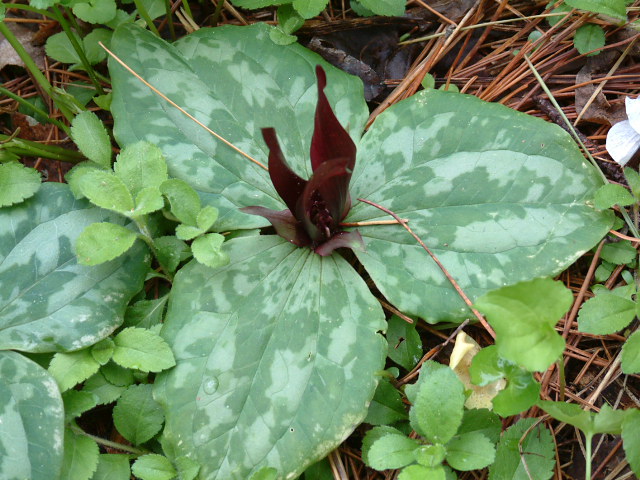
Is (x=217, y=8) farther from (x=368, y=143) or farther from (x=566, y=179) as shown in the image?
(x=566, y=179)

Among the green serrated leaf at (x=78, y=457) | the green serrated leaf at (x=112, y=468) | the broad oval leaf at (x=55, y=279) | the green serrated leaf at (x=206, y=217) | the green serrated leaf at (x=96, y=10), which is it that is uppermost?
the green serrated leaf at (x=96, y=10)

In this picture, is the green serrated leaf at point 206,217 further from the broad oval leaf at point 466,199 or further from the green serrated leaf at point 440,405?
the green serrated leaf at point 440,405

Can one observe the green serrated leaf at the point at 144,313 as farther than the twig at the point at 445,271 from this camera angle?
Yes

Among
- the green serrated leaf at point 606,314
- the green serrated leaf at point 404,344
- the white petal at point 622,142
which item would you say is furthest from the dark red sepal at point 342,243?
the white petal at point 622,142

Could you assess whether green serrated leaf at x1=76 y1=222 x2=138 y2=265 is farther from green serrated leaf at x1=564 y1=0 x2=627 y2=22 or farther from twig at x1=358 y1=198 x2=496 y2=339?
green serrated leaf at x1=564 y1=0 x2=627 y2=22

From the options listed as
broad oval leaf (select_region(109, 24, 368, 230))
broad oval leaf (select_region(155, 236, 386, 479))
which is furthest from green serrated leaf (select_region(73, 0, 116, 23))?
broad oval leaf (select_region(155, 236, 386, 479))
